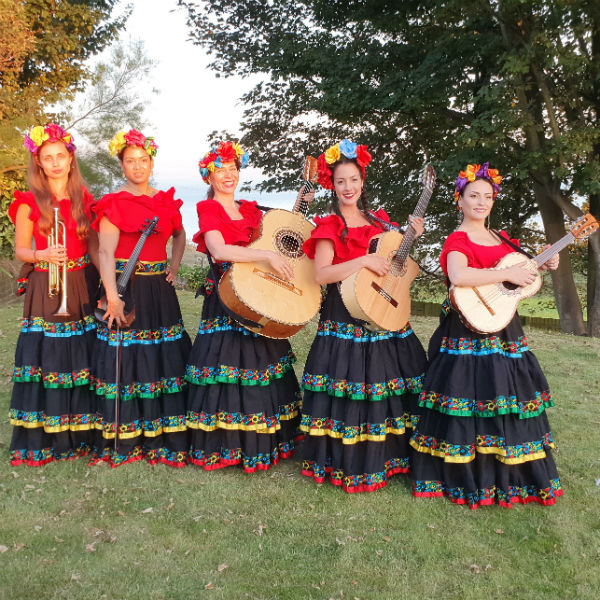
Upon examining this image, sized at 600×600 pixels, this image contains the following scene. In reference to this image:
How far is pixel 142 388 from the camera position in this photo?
454cm

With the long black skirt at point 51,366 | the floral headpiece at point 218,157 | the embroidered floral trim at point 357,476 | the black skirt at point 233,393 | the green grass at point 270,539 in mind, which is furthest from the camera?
the long black skirt at point 51,366

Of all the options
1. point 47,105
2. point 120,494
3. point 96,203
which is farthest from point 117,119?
point 120,494

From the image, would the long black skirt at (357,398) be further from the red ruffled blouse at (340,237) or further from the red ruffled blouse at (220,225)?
the red ruffled blouse at (220,225)

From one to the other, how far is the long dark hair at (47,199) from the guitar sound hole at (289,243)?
1.51 metres

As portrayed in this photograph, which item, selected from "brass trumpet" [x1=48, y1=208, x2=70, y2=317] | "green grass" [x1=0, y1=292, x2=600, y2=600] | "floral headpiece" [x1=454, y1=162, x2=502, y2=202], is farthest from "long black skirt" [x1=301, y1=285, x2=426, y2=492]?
"brass trumpet" [x1=48, y1=208, x2=70, y2=317]

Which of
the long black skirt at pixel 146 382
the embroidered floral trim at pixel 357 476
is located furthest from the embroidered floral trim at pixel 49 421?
the embroidered floral trim at pixel 357 476

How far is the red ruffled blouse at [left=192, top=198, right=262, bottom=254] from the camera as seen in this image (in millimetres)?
4227

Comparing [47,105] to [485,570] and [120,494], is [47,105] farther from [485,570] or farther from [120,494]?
[485,570]

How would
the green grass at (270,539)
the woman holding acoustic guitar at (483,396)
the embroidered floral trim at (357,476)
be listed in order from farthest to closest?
the embroidered floral trim at (357,476), the woman holding acoustic guitar at (483,396), the green grass at (270,539)

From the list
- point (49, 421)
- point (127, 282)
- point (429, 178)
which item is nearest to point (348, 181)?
point (429, 178)

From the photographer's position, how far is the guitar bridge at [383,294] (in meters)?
3.92

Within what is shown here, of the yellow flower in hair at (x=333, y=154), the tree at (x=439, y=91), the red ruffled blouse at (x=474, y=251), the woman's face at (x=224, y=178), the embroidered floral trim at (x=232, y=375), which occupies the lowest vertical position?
the embroidered floral trim at (x=232, y=375)

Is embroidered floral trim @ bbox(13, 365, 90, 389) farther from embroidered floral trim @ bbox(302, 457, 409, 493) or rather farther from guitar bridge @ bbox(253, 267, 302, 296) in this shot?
embroidered floral trim @ bbox(302, 457, 409, 493)

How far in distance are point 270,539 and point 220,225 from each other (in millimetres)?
2106
